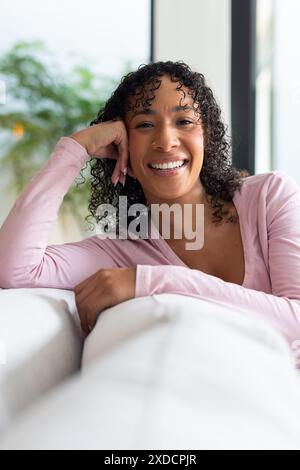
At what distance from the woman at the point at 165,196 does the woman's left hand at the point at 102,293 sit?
0.38ft

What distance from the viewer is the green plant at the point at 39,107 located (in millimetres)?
2730

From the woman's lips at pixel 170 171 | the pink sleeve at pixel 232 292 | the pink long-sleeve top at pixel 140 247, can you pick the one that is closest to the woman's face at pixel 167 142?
the woman's lips at pixel 170 171

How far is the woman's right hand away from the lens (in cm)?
137

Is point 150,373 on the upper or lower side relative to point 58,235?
upper

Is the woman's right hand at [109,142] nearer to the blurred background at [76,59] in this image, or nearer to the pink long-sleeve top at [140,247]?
the pink long-sleeve top at [140,247]

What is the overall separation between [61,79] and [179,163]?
164 centimetres

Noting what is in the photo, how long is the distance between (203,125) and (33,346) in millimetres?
787

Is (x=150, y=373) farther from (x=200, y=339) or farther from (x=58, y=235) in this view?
(x=58, y=235)

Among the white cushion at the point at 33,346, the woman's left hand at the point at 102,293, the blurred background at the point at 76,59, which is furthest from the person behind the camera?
the blurred background at the point at 76,59

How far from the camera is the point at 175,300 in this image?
2.50ft

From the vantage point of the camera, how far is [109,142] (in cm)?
137

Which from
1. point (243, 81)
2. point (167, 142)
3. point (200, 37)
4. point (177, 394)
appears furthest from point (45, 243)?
point (200, 37)

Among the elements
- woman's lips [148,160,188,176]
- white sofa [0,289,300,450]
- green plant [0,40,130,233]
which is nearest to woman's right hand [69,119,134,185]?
woman's lips [148,160,188,176]
